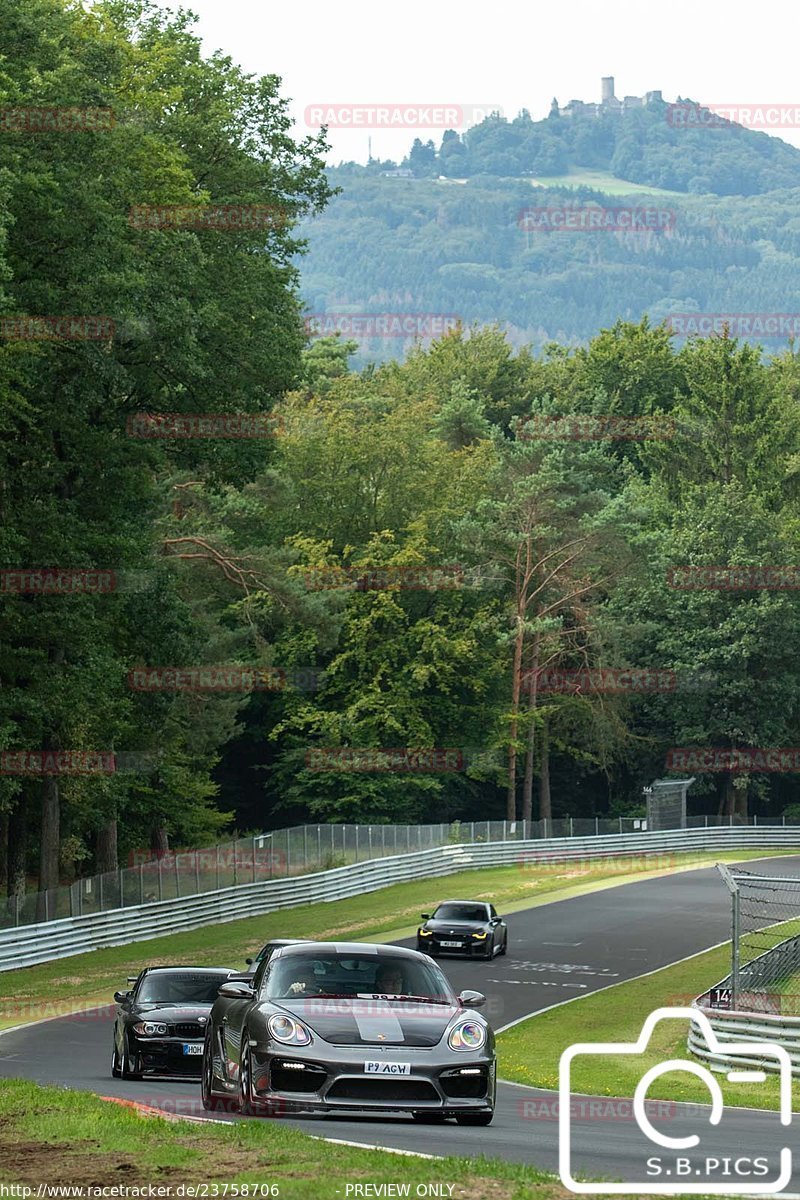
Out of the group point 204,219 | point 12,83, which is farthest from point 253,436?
point 12,83

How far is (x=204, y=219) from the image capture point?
4103 cm

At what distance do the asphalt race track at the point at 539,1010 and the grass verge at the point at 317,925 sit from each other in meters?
1.05

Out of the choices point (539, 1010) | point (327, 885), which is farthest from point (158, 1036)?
point (327, 885)

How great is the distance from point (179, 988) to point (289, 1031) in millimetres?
8201

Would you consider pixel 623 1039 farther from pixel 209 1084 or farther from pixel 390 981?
pixel 390 981

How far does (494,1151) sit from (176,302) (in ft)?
90.9

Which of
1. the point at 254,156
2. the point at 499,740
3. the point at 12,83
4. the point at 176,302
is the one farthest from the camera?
the point at 499,740

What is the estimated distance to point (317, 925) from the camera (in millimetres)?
45562

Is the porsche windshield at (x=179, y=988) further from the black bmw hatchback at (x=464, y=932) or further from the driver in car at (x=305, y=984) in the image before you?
the black bmw hatchback at (x=464, y=932)

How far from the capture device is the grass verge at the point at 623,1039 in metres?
20.4

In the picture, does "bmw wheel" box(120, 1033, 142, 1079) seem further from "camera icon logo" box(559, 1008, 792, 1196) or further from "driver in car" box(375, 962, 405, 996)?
"camera icon logo" box(559, 1008, 792, 1196)

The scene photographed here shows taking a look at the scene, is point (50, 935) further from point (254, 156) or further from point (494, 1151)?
point (494, 1151)

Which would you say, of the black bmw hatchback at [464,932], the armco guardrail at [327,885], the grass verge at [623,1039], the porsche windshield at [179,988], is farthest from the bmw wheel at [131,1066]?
the black bmw hatchback at [464,932]

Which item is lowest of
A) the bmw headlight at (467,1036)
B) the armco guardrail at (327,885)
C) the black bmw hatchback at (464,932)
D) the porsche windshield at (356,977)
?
the armco guardrail at (327,885)
